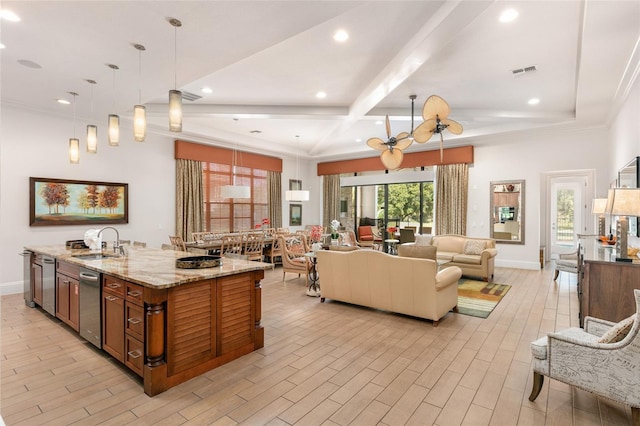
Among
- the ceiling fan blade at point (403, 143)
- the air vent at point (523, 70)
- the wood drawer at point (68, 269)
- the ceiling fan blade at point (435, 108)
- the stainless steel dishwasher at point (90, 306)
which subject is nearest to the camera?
the stainless steel dishwasher at point (90, 306)

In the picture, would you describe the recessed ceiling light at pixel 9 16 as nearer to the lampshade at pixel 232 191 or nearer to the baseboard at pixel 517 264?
the lampshade at pixel 232 191

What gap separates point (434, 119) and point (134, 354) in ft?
14.9

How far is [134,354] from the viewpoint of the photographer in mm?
2715

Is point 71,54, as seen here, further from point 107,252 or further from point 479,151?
point 479,151

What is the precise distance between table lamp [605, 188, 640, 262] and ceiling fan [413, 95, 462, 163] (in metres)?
2.10

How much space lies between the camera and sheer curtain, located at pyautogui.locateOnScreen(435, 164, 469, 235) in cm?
859

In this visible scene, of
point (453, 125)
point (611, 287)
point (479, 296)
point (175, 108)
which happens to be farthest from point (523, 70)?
point (175, 108)

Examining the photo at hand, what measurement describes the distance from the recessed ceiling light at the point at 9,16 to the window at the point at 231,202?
5.51m

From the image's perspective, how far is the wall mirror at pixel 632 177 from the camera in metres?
4.05

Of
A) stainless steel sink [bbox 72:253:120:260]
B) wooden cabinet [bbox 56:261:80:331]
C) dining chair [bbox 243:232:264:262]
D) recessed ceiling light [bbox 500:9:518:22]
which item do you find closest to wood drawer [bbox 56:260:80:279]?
wooden cabinet [bbox 56:261:80:331]

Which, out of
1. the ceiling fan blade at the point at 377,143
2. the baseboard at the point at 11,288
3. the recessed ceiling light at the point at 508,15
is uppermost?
the recessed ceiling light at the point at 508,15

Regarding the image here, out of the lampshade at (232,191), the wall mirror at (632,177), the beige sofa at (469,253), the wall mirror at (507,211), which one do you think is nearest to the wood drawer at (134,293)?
the lampshade at (232,191)

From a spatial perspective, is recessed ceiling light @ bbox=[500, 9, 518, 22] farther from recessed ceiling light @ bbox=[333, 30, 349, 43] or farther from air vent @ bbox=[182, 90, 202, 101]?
air vent @ bbox=[182, 90, 202, 101]

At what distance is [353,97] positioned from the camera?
19.2 ft
